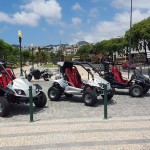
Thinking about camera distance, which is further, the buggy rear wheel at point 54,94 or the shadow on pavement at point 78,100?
the buggy rear wheel at point 54,94

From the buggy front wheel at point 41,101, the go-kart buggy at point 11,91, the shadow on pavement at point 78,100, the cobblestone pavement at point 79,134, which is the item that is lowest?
the cobblestone pavement at point 79,134

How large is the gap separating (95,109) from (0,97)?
3.02m

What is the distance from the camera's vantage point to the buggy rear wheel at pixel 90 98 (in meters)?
11.8

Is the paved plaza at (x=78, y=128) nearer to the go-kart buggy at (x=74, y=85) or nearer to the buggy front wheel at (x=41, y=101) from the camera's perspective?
the buggy front wheel at (x=41, y=101)

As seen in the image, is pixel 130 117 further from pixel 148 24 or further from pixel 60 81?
pixel 148 24

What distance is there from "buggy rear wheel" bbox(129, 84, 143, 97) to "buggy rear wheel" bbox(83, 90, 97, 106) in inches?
111

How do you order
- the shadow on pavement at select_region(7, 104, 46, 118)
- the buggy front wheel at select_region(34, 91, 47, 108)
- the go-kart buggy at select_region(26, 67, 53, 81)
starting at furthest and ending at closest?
1. the go-kart buggy at select_region(26, 67, 53, 81)
2. the buggy front wheel at select_region(34, 91, 47, 108)
3. the shadow on pavement at select_region(7, 104, 46, 118)

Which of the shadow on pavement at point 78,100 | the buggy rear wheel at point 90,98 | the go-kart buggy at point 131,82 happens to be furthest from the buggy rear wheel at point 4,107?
the go-kart buggy at point 131,82

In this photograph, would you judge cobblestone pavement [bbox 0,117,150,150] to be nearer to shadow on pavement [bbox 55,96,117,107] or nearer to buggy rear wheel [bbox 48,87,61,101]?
shadow on pavement [bbox 55,96,117,107]

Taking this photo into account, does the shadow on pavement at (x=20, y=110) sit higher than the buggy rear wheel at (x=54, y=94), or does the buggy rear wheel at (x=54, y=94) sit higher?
the buggy rear wheel at (x=54, y=94)

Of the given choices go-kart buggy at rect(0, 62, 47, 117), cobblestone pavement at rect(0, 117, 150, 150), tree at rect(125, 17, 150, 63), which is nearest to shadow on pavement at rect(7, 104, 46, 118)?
go-kart buggy at rect(0, 62, 47, 117)

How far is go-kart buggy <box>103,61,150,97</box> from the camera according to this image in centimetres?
1427

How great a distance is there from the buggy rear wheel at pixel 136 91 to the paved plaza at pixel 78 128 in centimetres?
160

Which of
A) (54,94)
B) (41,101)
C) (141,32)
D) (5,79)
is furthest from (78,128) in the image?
(141,32)
